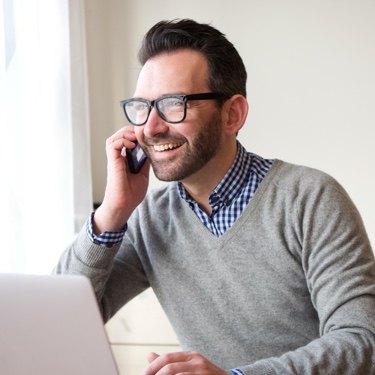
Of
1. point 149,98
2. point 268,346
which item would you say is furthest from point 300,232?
point 149,98

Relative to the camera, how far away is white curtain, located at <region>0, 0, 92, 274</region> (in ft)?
6.53

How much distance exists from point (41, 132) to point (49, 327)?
1.57 meters

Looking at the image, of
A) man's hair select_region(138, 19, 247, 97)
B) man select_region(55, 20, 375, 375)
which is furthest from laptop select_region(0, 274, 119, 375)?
man's hair select_region(138, 19, 247, 97)

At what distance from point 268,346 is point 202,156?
412 mm

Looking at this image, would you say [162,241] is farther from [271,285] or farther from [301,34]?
[301,34]

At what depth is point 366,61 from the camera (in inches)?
125

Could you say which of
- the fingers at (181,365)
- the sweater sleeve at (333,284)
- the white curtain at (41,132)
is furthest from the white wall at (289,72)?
the fingers at (181,365)

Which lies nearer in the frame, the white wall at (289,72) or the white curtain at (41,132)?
the white curtain at (41,132)

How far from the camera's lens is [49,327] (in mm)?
778

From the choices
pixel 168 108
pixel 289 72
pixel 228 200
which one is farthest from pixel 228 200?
pixel 289 72

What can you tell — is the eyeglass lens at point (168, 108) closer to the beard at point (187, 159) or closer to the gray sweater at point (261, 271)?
the beard at point (187, 159)

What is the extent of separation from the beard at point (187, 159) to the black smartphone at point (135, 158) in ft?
0.25

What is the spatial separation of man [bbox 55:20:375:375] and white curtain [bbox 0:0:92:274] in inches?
19.5

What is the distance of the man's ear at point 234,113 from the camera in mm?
1557
